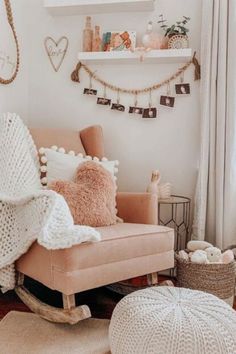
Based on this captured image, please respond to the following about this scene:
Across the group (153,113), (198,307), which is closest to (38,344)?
(198,307)

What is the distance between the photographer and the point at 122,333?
1.31 metres

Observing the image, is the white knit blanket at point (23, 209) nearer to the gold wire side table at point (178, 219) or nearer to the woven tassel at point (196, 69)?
the gold wire side table at point (178, 219)

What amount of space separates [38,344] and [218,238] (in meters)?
1.17

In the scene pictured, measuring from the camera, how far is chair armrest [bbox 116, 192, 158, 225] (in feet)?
6.49

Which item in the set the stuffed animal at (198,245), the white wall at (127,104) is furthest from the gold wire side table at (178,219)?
the stuffed animal at (198,245)

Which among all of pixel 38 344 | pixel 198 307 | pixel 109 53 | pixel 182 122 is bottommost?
pixel 38 344

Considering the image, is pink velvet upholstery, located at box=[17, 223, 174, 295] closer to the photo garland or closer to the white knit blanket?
the white knit blanket

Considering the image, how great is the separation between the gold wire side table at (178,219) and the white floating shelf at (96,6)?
1.22 metres

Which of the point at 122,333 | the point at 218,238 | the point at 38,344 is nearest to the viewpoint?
the point at 122,333

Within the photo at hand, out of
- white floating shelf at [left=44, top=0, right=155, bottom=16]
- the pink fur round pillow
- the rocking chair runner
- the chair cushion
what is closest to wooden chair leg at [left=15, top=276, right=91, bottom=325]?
the rocking chair runner

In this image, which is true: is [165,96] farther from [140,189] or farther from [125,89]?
[140,189]

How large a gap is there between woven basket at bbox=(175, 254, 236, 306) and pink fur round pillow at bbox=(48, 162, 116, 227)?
483 mm

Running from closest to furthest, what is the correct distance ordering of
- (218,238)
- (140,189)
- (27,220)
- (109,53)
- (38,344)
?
1. (38,344)
2. (27,220)
3. (218,238)
4. (109,53)
5. (140,189)

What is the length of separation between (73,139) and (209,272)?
108cm
